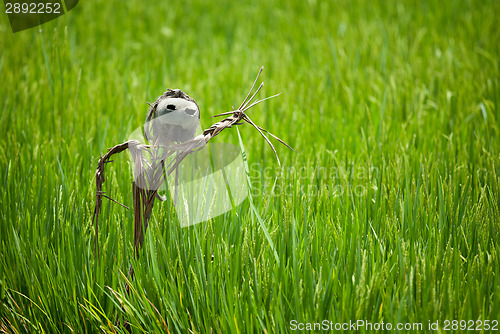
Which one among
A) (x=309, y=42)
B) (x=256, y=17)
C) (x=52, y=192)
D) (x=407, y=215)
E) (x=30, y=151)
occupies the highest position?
(x=256, y=17)

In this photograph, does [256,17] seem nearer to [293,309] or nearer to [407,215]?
[407,215]

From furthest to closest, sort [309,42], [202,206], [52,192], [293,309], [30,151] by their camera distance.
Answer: [309,42] < [30,151] < [52,192] < [202,206] < [293,309]

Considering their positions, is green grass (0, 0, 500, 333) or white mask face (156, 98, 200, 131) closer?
white mask face (156, 98, 200, 131)

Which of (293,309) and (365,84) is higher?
(365,84)

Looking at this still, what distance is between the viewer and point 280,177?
4.08 feet

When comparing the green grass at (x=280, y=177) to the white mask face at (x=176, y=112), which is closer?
the white mask face at (x=176, y=112)

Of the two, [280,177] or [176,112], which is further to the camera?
[280,177]

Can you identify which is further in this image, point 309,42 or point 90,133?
point 309,42

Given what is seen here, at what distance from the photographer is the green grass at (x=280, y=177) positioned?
0.98 meters

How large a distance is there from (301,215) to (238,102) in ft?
4.15

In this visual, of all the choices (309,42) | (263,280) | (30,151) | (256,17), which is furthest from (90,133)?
(256,17)

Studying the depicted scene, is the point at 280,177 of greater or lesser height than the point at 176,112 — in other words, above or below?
below

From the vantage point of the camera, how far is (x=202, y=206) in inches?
46.1

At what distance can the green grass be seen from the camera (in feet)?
3.22
